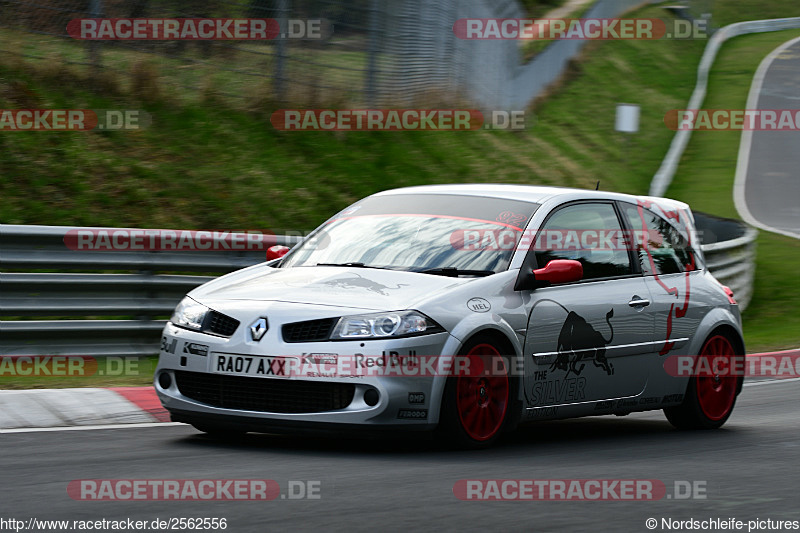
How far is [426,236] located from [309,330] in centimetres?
128

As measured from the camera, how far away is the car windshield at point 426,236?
784 centimetres

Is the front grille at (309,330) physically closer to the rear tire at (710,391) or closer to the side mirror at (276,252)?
the side mirror at (276,252)

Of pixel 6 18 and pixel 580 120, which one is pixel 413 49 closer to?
pixel 6 18

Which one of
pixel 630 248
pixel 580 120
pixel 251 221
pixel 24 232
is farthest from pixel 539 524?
pixel 580 120

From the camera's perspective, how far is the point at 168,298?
1111 centimetres

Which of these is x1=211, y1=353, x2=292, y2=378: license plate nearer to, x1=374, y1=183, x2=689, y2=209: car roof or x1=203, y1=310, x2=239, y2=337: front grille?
x1=203, y1=310, x2=239, y2=337: front grille

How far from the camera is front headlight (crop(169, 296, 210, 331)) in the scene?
24.4ft

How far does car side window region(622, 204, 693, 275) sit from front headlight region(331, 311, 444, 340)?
2.42 m

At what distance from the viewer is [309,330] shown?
279 inches

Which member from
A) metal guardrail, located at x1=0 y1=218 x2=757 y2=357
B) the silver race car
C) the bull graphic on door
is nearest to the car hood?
the silver race car

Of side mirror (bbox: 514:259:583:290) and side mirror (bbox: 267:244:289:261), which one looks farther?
side mirror (bbox: 267:244:289:261)

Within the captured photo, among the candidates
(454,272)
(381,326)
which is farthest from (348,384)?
(454,272)

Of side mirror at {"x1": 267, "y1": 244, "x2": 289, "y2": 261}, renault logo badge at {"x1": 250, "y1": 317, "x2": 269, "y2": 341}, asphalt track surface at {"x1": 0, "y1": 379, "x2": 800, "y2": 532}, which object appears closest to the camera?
asphalt track surface at {"x1": 0, "y1": 379, "x2": 800, "y2": 532}

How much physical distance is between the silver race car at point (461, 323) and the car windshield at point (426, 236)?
0.04 ft
